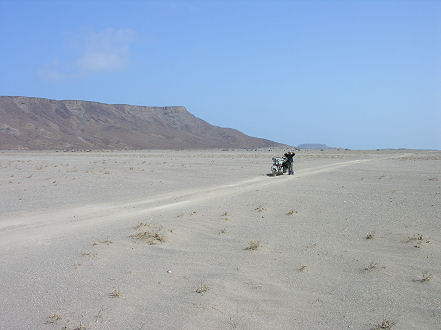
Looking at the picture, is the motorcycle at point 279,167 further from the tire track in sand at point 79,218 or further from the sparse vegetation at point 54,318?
the sparse vegetation at point 54,318

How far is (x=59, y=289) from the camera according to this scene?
22.4 feet

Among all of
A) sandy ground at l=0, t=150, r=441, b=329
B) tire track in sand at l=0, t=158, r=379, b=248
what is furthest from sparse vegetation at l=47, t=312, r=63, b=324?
tire track in sand at l=0, t=158, r=379, b=248

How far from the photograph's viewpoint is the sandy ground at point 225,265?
579 centimetres

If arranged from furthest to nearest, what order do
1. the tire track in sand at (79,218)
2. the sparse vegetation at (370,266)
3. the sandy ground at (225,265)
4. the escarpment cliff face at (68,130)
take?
the escarpment cliff face at (68,130)
the tire track in sand at (79,218)
the sparse vegetation at (370,266)
the sandy ground at (225,265)

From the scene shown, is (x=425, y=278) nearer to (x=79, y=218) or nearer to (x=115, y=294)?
(x=115, y=294)

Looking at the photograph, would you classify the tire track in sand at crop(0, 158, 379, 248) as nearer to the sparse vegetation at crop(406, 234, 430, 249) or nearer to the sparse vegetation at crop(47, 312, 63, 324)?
the sparse vegetation at crop(47, 312, 63, 324)

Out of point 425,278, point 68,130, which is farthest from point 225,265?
point 68,130

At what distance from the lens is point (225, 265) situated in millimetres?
7891

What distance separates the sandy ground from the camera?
19.0ft

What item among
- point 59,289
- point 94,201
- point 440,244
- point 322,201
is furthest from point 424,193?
point 59,289

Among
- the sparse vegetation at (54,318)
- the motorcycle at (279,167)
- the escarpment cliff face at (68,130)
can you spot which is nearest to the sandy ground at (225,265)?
the sparse vegetation at (54,318)

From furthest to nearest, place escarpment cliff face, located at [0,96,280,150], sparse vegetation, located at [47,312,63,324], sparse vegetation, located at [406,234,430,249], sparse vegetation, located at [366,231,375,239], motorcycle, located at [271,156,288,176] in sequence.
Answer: escarpment cliff face, located at [0,96,280,150]
motorcycle, located at [271,156,288,176]
sparse vegetation, located at [366,231,375,239]
sparse vegetation, located at [406,234,430,249]
sparse vegetation, located at [47,312,63,324]

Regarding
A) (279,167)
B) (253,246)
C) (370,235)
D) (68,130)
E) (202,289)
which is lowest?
(202,289)

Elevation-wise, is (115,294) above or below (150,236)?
below
